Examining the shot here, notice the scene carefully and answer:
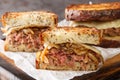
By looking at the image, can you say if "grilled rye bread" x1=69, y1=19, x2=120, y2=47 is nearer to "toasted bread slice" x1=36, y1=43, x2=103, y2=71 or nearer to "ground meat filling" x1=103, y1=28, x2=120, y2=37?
"ground meat filling" x1=103, y1=28, x2=120, y2=37

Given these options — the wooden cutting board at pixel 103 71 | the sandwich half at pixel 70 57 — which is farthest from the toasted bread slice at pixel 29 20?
the sandwich half at pixel 70 57

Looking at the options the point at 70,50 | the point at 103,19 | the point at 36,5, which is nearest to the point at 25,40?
the point at 70,50

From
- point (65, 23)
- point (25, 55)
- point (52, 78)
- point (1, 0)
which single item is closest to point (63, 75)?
point (52, 78)

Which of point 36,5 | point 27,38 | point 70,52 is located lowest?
point 70,52

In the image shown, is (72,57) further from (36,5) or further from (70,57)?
(36,5)

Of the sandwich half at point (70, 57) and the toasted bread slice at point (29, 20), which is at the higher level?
the toasted bread slice at point (29, 20)

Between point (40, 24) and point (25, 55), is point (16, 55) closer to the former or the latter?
point (25, 55)

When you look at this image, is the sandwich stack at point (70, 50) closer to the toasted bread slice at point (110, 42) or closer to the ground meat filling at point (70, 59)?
the ground meat filling at point (70, 59)

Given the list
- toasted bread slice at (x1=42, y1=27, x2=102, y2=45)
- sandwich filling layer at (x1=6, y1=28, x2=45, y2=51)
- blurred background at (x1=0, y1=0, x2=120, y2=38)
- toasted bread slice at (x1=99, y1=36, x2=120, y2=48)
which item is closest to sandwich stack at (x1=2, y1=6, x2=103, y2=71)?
toasted bread slice at (x1=42, y1=27, x2=102, y2=45)
